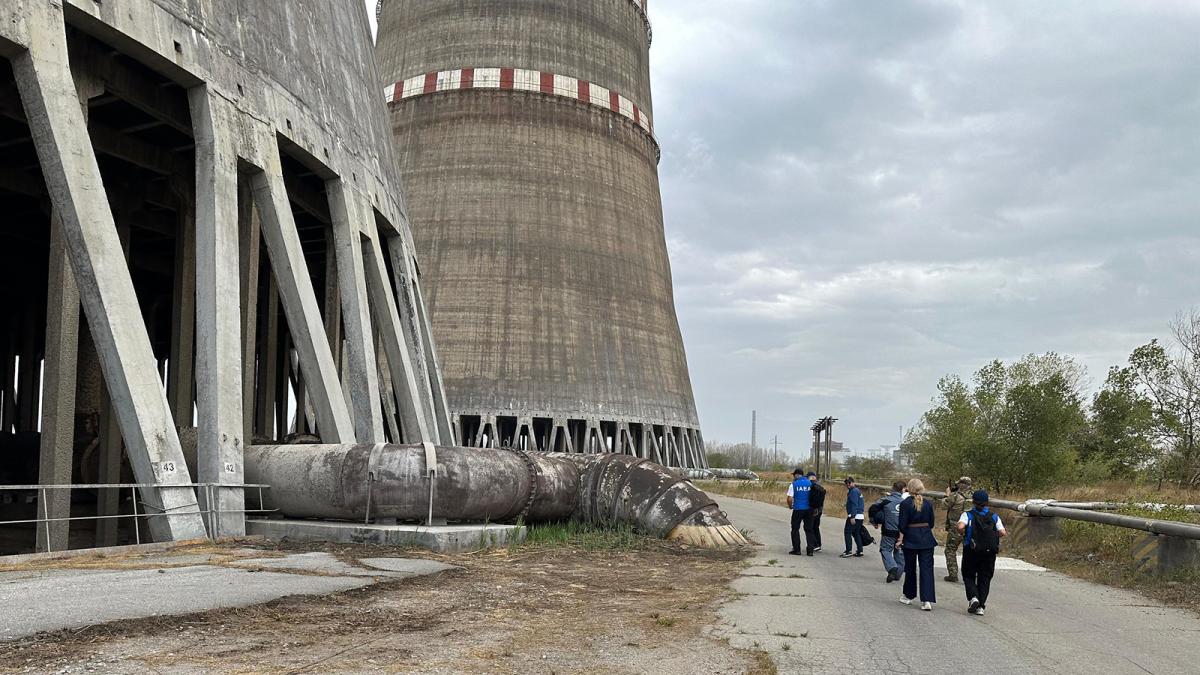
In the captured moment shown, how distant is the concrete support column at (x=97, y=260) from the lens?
10.9 metres

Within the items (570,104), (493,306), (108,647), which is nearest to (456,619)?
(108,647)

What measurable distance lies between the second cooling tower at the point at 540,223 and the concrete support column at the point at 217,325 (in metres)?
22.3

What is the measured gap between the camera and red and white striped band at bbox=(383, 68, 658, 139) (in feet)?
127

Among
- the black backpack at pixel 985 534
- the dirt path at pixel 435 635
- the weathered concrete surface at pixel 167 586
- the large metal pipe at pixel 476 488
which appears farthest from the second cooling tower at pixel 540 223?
the black backpack at pixel 985 534

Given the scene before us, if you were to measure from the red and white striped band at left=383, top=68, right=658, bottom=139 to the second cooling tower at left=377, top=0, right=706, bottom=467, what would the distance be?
58mm

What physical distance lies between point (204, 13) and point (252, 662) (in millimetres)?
11201

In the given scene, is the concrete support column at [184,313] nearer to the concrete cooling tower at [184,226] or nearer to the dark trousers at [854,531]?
the concrete cooling tower at [184,226]

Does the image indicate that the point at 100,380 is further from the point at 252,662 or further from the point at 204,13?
the point at 252,662

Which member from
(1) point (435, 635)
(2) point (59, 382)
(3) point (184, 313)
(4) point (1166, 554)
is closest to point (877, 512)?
Result: (4) point (1166, 554)

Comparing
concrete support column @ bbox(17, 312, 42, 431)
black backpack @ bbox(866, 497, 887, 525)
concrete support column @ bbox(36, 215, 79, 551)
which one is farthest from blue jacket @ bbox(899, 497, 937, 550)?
concrete support column @ bbox(17, 312, 42, 431)

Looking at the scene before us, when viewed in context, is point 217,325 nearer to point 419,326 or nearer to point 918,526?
point 918,526

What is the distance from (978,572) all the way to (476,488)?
682 centimetres

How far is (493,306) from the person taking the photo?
35.9m

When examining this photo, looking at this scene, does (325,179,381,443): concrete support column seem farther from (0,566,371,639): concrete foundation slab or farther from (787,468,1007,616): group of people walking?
(787,468,1007,616): group of people walking
